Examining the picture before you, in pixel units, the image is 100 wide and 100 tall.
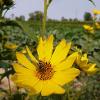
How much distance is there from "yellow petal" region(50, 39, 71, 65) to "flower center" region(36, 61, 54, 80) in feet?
0.07

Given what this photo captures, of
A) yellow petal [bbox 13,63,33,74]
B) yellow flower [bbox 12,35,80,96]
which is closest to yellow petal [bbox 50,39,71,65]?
yellow flower [bbox 12,35,80,96]

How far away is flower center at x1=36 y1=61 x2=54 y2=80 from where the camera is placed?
1.31 m

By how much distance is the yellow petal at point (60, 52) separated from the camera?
1284mm

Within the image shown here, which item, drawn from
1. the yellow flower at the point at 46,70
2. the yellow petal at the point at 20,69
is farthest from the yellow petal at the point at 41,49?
the yellow petal at the point at 20,69

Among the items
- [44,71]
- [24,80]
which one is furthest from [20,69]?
[44,71]

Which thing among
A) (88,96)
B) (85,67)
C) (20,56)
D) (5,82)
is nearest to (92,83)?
(88,96)

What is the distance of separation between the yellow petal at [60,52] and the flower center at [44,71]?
0.8 inches

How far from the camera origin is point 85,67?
1.54m

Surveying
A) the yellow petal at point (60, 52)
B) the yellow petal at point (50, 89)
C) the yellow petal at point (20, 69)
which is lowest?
the yellow petal at point (50, 89)

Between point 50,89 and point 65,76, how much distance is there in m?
0.06

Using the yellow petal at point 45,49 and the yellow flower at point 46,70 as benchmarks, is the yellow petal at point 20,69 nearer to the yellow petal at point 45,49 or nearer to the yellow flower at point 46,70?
the yellow flower at point 46,70

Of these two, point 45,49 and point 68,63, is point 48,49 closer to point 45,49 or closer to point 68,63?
point 45,49

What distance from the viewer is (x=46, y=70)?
135 cm

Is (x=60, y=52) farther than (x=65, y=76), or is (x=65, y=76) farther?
(x=60, y=52)
